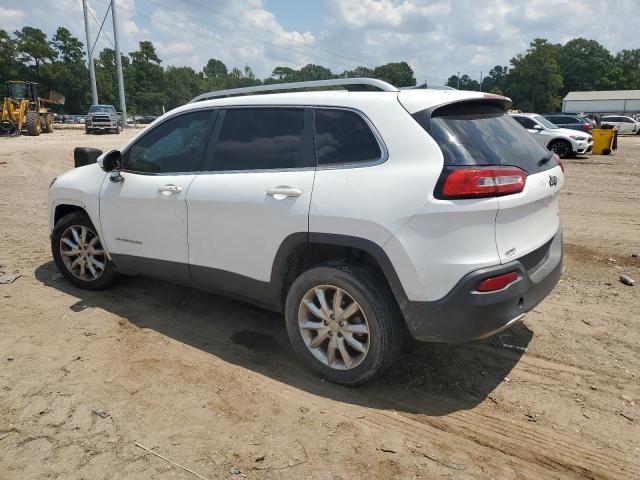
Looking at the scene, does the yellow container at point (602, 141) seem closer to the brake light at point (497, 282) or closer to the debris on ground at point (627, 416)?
the debris on ground at point (627, 416)

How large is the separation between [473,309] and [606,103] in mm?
101534

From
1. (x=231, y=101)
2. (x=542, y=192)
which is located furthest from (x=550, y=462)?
(x=231, y=101)

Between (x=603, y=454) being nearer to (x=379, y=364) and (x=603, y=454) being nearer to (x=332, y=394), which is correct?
(x=379, y=364)

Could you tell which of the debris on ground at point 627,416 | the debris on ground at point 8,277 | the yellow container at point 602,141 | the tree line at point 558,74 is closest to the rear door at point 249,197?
the debris on ground at point 627,416

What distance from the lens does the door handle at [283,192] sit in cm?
322

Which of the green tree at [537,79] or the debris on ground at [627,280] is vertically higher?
the green tree at [537,79]

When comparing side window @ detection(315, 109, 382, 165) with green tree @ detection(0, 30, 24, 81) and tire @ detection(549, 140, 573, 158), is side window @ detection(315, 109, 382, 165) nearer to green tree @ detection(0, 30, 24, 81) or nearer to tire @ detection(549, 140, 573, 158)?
tire @ detection(549, 140, 573, 158)

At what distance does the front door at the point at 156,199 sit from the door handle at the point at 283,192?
2.89ft

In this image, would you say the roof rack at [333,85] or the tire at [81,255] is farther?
the tire at [81,255]

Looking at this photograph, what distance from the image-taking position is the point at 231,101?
3857mm

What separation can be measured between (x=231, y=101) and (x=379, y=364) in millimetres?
2262

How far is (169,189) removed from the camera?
394cm

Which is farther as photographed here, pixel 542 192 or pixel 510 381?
pixel 510 381

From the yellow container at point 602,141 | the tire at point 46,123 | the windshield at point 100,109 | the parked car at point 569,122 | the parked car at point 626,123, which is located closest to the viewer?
the yellow container at point 602,141
